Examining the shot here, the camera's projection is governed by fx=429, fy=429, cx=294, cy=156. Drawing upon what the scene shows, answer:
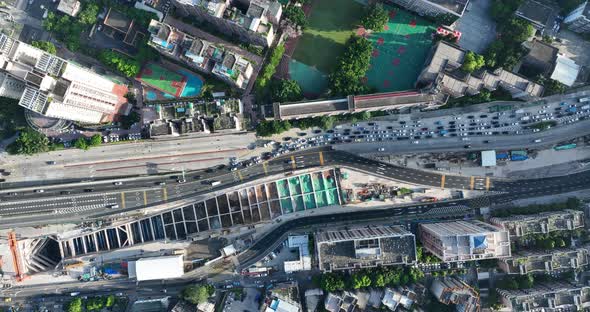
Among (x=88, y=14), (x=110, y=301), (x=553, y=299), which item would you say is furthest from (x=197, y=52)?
(x=553, y=299)

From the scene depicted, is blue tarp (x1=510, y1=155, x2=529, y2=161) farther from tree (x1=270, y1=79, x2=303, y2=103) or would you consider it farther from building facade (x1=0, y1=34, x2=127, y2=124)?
building facade (x1=0, y1=34, x2=127, y2=124)

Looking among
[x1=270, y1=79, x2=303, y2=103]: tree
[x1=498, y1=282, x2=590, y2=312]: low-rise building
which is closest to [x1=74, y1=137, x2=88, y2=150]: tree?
[x1=270, y1=79, x2=303, y2=103]: tree

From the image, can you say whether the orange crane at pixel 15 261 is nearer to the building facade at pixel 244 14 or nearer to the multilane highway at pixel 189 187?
the multilane highway at pixel 189 187

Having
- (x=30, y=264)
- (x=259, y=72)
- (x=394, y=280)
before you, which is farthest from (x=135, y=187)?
(x=394, y=280)

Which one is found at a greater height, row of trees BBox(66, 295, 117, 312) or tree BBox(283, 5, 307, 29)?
tree BBox(283, 5, 307, 29)

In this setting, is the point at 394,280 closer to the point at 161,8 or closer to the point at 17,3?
the point at 161,8

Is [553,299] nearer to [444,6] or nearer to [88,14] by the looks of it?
[444,6]

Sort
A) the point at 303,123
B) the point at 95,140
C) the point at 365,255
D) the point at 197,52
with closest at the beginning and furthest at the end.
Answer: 1. the point at 197,52
2. the point at 365,255
3. the point at 95,140
4. the point at 303,123
